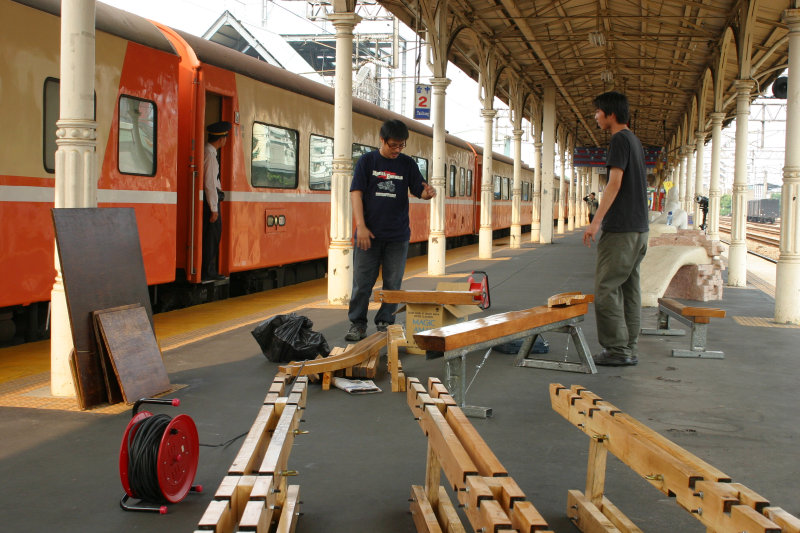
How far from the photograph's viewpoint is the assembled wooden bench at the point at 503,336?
15.6 feet

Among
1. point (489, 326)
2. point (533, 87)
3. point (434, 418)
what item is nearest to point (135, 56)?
point (489, 326)

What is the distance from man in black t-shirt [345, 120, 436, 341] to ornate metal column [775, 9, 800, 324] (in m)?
4.66

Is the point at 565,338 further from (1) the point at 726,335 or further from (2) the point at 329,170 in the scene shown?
(2) the point at 329,170

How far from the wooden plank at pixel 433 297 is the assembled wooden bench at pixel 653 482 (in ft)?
9.13

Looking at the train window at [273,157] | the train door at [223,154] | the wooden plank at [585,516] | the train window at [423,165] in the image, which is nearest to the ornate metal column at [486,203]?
the train window at [423,165]

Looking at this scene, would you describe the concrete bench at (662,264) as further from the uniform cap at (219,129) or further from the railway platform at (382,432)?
the uniform cap at (219,129)

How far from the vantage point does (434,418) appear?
310cm

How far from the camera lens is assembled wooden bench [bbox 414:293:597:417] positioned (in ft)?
15.6

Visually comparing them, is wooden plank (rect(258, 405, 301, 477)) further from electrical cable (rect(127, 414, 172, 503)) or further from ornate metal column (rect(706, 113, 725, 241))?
ornate metal column (rect(706, 113, 725, 241))

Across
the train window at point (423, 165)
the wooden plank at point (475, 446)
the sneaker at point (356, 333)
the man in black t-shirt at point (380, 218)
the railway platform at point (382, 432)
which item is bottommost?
the railway platform at point (382, 432)

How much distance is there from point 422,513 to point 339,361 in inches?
102

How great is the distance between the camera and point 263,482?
241cm

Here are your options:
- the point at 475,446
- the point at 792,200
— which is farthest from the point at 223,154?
the point at 475,446

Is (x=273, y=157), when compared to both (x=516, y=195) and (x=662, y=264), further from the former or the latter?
(x=516, y=195)
